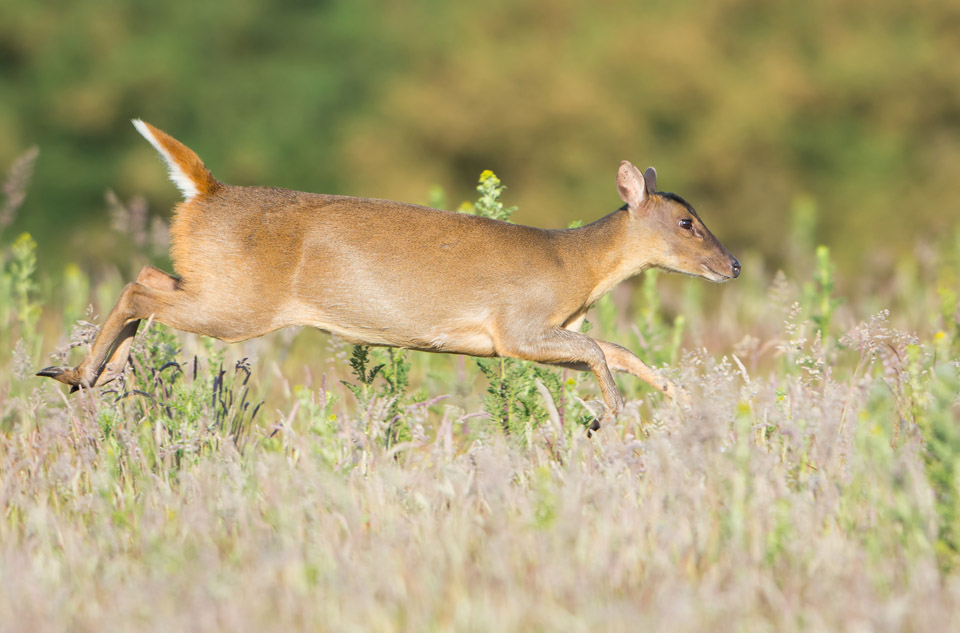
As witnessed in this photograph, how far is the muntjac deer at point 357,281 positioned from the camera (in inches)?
215

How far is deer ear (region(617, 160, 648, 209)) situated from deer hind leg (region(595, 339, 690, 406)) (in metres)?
0.78

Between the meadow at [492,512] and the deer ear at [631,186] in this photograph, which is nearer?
the meadow at [492,512]

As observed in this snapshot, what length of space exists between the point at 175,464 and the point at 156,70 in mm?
20385

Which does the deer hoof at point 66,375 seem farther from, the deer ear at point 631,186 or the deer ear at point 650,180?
the deer ear at point 650,180

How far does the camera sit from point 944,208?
Answer: 17.7m

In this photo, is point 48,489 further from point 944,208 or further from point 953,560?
point 944,208

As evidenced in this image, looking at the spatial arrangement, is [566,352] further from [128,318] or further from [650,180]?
[128,318]

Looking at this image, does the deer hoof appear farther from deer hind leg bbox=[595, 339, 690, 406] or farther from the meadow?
deer hind leg bbox=[595, 339, 690, 406]

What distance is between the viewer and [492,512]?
4.34m

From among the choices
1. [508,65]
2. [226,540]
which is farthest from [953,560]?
[508,65]

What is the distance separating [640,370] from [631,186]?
3.42 ft

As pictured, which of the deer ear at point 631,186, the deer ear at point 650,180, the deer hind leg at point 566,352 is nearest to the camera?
the deer hind leg at point 566,352

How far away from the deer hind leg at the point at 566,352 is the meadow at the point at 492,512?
157mm

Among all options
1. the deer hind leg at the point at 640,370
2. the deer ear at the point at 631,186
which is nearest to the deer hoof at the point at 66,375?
the deer hind leg at the point at 640,370
